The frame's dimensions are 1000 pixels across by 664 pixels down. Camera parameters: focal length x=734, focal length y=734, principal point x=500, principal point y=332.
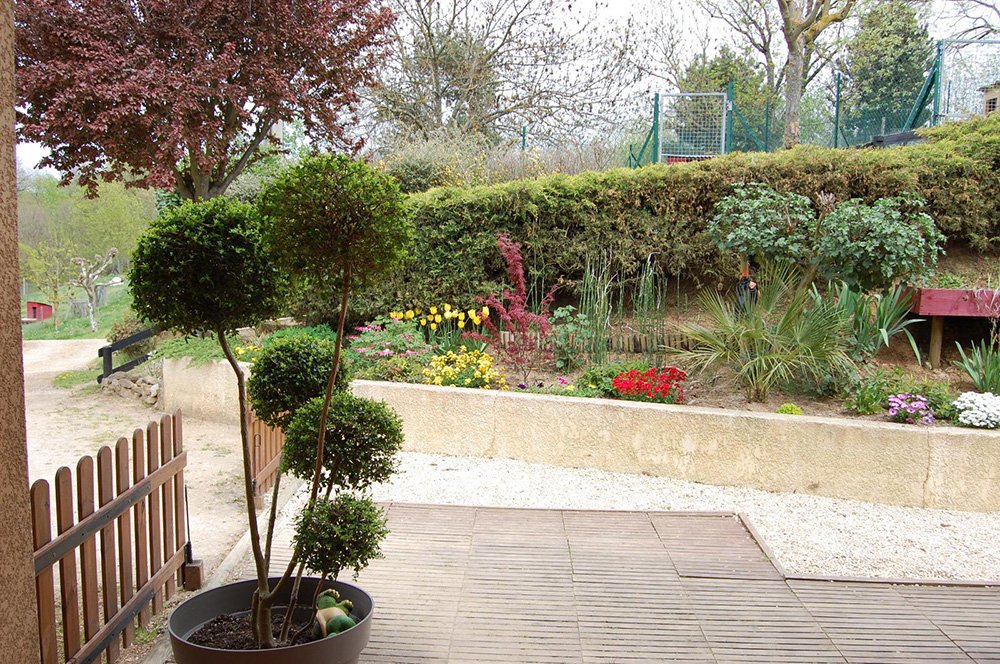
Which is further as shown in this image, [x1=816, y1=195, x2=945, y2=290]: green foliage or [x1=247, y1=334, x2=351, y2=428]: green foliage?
[x1=816, y1=195, x2=945, y2=290]: green foliage

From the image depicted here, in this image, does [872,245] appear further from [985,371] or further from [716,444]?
[716,444]

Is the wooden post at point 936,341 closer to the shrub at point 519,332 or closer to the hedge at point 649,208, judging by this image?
the hedge at point 649,208

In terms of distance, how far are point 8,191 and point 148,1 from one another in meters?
6.58

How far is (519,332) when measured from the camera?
7074mm

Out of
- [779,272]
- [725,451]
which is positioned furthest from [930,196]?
[725,451]

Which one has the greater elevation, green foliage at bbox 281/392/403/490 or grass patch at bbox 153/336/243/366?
green foliage at bbox 281/392/403/490

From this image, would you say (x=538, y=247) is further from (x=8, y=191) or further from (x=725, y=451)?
(x=8, y=191)

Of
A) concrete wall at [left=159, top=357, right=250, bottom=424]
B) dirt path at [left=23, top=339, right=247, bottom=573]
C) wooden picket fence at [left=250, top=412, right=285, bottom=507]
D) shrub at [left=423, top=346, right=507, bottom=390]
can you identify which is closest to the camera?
dirt path at [left=23, top=339, right=247, bottom=573]

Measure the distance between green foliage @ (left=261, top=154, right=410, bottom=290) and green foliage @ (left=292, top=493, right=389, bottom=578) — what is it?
2.67 feet

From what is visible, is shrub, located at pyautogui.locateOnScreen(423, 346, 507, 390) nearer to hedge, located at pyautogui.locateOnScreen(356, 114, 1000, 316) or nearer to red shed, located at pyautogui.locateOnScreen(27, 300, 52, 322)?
hedge, located at pyautogui.locateOnScreen(356, 114, 1000, 316)

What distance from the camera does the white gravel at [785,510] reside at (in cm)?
419

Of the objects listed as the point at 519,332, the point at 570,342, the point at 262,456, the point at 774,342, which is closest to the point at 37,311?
the point at 519,332

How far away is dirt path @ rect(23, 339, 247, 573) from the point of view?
15.9 feet

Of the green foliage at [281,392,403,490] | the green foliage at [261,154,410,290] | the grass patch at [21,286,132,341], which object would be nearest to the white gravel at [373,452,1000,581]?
the green foliage at [281,392,403,490]
